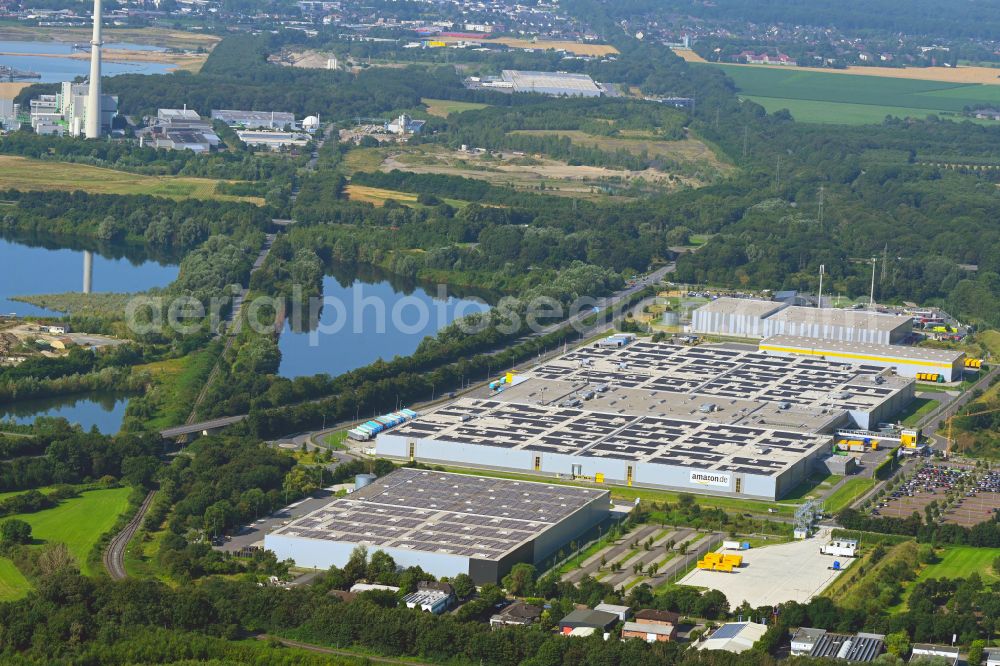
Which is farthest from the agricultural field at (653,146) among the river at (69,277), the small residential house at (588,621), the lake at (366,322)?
the small residential house at (588,621)

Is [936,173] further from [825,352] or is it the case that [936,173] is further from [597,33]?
[597,33]

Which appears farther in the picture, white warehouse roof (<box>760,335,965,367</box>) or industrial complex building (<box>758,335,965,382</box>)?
white warehouse roof (<box>760,335,965,367</box>)

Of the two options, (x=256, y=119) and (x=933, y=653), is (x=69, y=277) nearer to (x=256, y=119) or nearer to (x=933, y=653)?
(x=256, y=119)

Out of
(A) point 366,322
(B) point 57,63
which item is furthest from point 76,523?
(B) point 57,63

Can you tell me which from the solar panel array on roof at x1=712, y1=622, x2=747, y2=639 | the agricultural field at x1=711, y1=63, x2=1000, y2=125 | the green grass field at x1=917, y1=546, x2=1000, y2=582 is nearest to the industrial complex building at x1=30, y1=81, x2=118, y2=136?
the agricultural field at x1=711, y1=63, x2=1000, y2=125

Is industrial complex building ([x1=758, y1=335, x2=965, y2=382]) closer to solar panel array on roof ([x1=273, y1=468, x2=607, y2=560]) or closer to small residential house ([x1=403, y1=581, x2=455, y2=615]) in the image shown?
solar panel array on roof ([x1=273, y1=468, x2=607, y2=560])

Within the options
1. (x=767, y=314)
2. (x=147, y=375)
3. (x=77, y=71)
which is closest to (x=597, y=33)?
(x=77, y=71)

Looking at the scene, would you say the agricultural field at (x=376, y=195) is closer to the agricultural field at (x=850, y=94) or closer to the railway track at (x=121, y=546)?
the agricultural field at (x=850, y=94)
